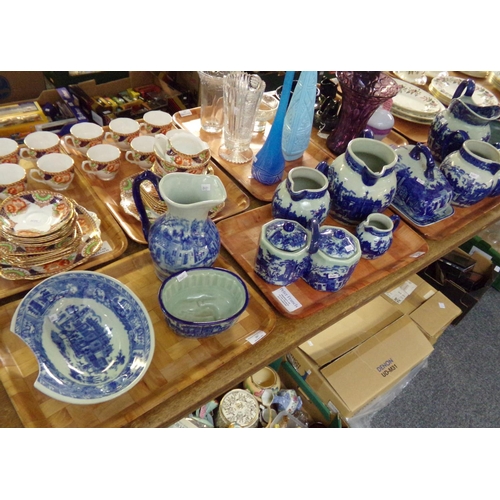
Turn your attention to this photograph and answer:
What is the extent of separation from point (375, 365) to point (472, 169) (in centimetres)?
64

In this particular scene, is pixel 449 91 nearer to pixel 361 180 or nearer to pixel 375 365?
pixel 361 180

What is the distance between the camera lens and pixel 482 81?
1788 mm

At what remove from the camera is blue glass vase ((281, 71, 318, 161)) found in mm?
1035

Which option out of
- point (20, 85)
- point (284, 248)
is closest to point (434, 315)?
point (284, 248)

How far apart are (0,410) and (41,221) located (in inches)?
14.2

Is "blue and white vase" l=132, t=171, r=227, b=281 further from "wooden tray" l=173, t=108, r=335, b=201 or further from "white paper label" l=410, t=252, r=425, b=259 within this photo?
"white paper label" l=410, t=252, r=425, b=259

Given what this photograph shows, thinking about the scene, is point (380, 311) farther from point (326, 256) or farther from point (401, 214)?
point (326, 256)

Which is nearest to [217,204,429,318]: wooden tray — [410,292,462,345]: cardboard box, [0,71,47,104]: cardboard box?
[410,292,462,345]: cardboard box

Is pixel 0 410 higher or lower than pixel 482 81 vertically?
lower

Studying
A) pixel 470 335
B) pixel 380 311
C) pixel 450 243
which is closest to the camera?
pixel 450 243

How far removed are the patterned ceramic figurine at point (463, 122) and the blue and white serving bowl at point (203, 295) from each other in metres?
0.80

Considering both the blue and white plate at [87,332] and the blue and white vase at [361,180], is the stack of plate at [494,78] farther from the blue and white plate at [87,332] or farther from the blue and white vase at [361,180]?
the blue and white plate at [87,332]

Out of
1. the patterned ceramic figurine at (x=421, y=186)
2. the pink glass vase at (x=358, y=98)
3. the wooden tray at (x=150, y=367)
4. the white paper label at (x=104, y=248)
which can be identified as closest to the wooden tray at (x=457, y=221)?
the patterned ceramic figurine at (x=421, y=186)

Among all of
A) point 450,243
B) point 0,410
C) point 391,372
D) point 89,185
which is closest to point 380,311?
point 391,372
